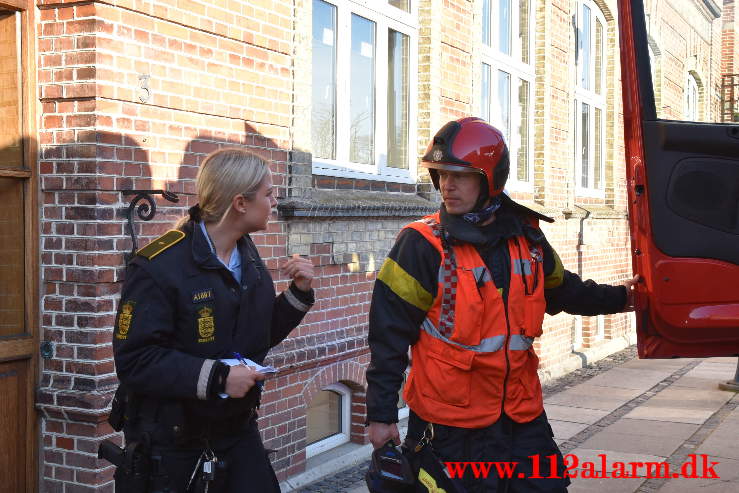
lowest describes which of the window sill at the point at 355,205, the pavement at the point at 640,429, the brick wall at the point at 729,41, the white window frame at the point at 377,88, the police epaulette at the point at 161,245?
the pavement at the point at 640,429

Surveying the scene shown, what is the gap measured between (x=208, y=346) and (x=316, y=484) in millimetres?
3416

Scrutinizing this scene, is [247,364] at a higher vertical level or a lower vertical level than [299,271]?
lower

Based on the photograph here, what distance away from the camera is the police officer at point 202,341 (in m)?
2.91

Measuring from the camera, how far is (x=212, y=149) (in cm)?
528

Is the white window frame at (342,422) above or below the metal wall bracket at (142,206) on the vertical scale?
below

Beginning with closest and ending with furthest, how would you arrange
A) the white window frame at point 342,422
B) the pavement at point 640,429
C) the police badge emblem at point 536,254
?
the police badge emblem at point 536,254 < the pavement at point 640,429 < the white window frame at point 342,422

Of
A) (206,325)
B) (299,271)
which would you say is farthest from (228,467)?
(299,271)

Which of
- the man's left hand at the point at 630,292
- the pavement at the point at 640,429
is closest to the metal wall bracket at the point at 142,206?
the pavement at the point at 640,429

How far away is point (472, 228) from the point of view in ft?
11.8

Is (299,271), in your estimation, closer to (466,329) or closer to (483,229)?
(466,329)

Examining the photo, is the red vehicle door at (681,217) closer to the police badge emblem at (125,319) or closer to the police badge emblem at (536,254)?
the police badge emblem at (536,254)

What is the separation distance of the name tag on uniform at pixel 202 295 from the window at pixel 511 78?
261 inches

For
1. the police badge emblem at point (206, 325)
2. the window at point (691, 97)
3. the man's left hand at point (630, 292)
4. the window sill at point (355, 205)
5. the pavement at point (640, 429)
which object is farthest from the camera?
the window at point (691, 97)

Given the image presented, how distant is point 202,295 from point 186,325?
0.11 m
